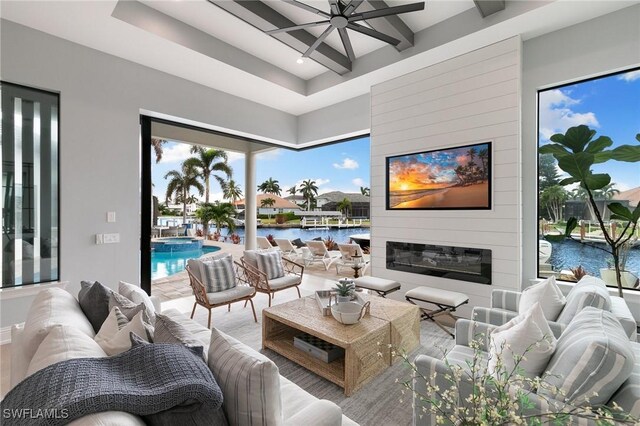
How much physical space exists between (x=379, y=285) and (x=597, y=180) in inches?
98.7

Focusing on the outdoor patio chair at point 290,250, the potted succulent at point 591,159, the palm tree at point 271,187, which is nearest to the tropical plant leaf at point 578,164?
the potted succulent at point 591,159

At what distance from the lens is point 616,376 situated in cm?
112

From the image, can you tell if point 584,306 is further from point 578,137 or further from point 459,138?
point 459,138

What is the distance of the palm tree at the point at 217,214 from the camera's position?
21.6 ft

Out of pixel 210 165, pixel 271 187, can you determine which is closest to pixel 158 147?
pixel 210 165

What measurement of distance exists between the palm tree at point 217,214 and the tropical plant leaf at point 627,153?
20.9 feet

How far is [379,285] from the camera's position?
12.7 feet

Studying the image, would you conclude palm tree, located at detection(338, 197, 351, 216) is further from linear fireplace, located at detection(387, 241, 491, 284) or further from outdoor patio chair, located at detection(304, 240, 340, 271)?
linear fireplace, located at detection(387, 241, 491, 284)

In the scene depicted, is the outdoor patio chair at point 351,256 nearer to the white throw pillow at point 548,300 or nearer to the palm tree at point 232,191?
the palm tree at point 232,191

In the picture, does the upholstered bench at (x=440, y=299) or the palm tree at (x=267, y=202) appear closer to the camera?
the upholstered bench at (x=440, y=299)

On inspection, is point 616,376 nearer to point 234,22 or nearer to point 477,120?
point 477,120

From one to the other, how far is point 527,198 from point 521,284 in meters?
1.01

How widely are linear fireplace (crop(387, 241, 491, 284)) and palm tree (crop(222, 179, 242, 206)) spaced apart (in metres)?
3.90

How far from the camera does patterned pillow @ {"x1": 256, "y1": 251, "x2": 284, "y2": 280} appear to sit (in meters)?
4.24
